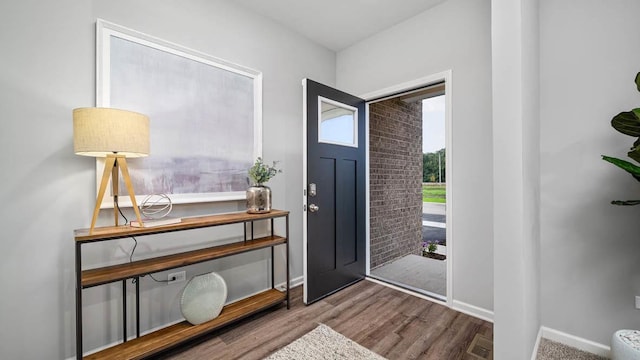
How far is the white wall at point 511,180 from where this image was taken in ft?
4.32

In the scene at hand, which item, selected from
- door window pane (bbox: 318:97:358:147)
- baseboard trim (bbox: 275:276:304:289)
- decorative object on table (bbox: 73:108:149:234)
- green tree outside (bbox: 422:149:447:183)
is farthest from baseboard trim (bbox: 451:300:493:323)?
A: green tree outside (bbox: 422:149:447:183)

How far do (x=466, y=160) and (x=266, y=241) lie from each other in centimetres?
196

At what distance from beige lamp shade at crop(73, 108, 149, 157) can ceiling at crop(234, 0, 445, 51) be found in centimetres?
163

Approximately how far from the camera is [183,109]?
2059 millimetres

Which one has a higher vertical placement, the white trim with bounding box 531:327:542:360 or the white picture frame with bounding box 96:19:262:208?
the white picture frame with bounding box 96:19:262:208

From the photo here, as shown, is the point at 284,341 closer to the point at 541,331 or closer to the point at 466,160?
the point at 541,331

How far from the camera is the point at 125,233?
5.06ft

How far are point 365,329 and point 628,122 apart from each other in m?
2.10

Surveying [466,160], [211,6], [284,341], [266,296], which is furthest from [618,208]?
[211,6]

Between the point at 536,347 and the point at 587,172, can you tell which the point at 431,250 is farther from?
the point at 587,172

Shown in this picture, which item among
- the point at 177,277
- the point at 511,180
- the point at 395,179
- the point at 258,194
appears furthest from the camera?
the point at 395,179

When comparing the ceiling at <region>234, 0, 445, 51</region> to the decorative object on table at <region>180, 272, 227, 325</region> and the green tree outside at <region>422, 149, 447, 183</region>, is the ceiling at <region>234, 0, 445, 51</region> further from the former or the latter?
the green tree outside at <region>422, 149, 447, 183</region>

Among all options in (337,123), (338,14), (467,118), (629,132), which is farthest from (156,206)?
(629,132)

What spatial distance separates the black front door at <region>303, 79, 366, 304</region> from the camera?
2469 mm
